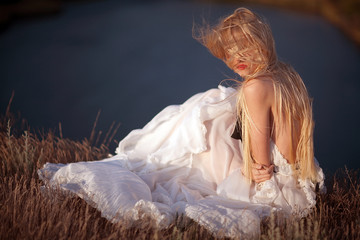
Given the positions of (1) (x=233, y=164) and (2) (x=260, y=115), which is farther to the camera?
(1) (x=233, y=164)

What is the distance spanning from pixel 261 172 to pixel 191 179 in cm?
31

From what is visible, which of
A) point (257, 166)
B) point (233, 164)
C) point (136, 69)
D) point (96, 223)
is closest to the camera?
point (96, 223)

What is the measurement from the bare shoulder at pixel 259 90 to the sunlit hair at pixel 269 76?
19 millimetres

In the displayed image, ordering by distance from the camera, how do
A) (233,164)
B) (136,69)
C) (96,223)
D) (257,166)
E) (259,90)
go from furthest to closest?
(136,69) < (233,164) < (257,166) < (259,90) < (96,223)

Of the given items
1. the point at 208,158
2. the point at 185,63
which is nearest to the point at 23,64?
the point at 185,63

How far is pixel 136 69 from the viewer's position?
23.1 ft

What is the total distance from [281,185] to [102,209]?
688mm

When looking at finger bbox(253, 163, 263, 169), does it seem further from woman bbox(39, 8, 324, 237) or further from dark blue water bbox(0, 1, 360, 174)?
dark blue water bbox(0, 1, 360, 174)

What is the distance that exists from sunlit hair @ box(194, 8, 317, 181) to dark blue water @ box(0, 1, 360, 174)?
7.34 ft

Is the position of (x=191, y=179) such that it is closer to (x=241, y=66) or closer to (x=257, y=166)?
(x=257, y=166)

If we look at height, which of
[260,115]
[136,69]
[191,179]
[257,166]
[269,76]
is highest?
[269,76]

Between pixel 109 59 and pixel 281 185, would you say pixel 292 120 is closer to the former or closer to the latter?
pixel 281 185

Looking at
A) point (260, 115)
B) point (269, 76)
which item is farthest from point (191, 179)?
point (269, 76)

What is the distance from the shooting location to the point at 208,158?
1753 millimetres
